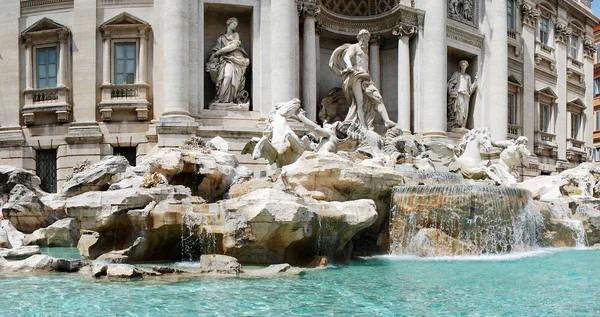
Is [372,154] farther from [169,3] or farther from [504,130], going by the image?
[504,130]

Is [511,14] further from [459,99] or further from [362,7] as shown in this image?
[362,7]

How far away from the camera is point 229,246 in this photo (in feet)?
32.8

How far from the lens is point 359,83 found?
66.1 ft

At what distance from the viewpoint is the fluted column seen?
18.2 m

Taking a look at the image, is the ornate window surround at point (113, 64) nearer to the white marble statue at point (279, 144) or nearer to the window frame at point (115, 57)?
the window frame at point (115, 57)

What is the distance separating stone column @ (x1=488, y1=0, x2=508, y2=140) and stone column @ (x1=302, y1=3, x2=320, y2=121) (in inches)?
346

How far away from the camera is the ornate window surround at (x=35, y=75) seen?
64.2 feet

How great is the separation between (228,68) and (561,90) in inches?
765

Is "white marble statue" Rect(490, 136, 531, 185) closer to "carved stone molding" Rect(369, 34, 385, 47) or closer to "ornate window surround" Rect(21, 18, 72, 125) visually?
"carved stone molding" Rect(369, 34, 385, 47)

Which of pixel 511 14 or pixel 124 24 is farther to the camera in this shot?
pixel 511 14

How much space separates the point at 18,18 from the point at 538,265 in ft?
60.3

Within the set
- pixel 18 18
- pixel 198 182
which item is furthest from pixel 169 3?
pixel 198 182

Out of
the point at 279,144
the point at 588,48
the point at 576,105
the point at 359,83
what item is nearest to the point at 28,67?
the point at 279,144

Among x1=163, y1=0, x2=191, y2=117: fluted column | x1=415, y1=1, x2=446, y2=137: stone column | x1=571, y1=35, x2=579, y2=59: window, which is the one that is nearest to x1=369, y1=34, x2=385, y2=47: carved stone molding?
x1=415, y1=1, x2=446, y2=137: stone column
